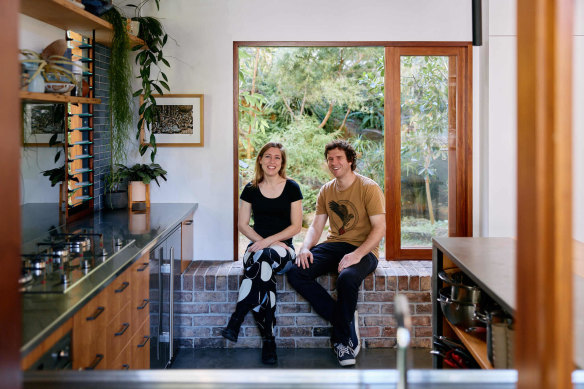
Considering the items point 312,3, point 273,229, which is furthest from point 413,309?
point 312,3

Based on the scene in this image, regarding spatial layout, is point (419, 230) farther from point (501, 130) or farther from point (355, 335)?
point (355, 335)

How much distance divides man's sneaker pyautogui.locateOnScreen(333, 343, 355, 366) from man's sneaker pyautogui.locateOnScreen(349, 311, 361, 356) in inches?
1.8

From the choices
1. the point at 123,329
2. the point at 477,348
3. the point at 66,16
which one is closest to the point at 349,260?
the point at 477,348

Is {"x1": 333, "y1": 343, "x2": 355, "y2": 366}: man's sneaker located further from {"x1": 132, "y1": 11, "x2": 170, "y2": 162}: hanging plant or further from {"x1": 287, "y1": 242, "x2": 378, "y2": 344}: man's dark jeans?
{"x1": 132, "y1": 11, "x2": 170, "y2": 162}: hanging plant

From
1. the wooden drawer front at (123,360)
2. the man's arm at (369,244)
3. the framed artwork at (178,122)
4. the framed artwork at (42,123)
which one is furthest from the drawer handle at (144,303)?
the framed artwork at (178,122)

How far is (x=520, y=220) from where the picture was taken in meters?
0.94

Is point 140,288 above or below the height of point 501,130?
below

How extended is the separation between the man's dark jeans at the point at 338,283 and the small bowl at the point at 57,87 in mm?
1791

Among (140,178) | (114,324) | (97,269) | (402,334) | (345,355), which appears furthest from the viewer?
(140,178)

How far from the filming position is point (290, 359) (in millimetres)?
3961

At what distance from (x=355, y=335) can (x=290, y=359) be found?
445mm

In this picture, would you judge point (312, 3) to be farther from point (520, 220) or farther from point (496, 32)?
point (520, 220)

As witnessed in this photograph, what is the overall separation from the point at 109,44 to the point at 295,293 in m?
2.14

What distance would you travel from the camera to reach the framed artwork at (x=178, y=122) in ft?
15.2
